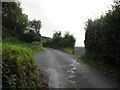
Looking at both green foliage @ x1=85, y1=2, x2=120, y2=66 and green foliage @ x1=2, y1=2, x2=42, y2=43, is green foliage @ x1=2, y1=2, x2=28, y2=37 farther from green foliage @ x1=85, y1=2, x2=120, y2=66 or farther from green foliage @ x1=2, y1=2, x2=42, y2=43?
green foliage @ x1=85, y1=2, x2=120, y2=66

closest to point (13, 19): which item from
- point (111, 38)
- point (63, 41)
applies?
point (63, 41)

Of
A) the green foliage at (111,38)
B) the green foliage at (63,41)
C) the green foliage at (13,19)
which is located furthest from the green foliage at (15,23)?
the green foliage at (111,38)

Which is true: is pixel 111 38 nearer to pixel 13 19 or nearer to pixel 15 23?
pixel 13 19

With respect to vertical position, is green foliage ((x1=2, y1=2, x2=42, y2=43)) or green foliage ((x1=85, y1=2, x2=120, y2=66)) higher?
green foliage ((x1=2, y1=2, x2=42, y2=43))

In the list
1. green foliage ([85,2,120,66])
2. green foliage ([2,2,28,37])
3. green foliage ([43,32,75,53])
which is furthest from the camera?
green foliage ([43,32,75,53])

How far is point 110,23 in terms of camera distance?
35.7 ft

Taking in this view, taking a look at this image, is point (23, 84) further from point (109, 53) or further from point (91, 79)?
point (109, 53)

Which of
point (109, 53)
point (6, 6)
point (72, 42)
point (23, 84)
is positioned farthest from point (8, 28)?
point (23, 84)

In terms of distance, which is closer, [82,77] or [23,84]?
[23,84]

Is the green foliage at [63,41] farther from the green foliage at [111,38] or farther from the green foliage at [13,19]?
the green foliage at [111,38]

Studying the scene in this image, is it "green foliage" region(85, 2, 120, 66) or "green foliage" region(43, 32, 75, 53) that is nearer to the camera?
"green foliage" region(85, 2, 120, 66)

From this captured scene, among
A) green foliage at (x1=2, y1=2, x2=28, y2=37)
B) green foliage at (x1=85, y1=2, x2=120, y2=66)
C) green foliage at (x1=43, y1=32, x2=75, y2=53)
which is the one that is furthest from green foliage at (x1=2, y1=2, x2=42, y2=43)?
green foliage at (x1=85, y1=2, x2=120, y2=66)

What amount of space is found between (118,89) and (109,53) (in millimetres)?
4260

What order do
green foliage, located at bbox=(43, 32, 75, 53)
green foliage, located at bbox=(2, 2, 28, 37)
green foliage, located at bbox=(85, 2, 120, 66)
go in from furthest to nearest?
green foliage, located at bbox=(43, 32, 75, 53) → green foliage, located at bbox=(2, 2, 28, 37) → green foliage, located at bbox=(85, 2, 120, 66)
